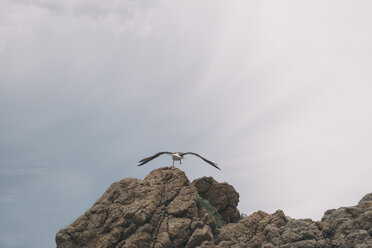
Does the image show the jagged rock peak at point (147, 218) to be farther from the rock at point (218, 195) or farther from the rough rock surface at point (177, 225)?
the rock at point (218, 195)

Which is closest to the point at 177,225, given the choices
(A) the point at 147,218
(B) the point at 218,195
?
(A) the point at 147,218

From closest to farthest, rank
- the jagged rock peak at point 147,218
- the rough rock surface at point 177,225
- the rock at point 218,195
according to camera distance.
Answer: the rough rock surface at point 177,225
the jagged rock peak at point 147,218
the rock at point 218,195

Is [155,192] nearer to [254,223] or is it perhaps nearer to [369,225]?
[254,223]

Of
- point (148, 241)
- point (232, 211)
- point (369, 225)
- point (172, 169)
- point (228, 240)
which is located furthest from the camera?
point (232, 211)

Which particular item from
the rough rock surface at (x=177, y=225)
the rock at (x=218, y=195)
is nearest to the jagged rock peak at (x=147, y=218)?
the rough rock surface at (x=177, y=225)

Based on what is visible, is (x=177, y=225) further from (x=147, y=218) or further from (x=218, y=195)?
(x=218, y=195)

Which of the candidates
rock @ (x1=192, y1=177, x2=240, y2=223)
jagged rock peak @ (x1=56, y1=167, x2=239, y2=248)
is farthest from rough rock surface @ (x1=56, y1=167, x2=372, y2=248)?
rock @ (x1=192, y1=177, x2=240, y2=223)

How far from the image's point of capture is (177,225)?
113 ft

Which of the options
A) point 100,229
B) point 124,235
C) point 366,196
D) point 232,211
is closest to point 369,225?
point 366,196

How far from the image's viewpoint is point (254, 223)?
3747 centimetres

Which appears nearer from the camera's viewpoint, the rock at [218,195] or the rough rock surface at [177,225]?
the rough rock surface at [177,225]

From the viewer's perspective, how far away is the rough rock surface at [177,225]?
32.8 m

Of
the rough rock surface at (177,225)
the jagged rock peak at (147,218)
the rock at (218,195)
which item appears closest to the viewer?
the rough rock surface at (177,225)

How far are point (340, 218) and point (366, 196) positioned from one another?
8.96 m
